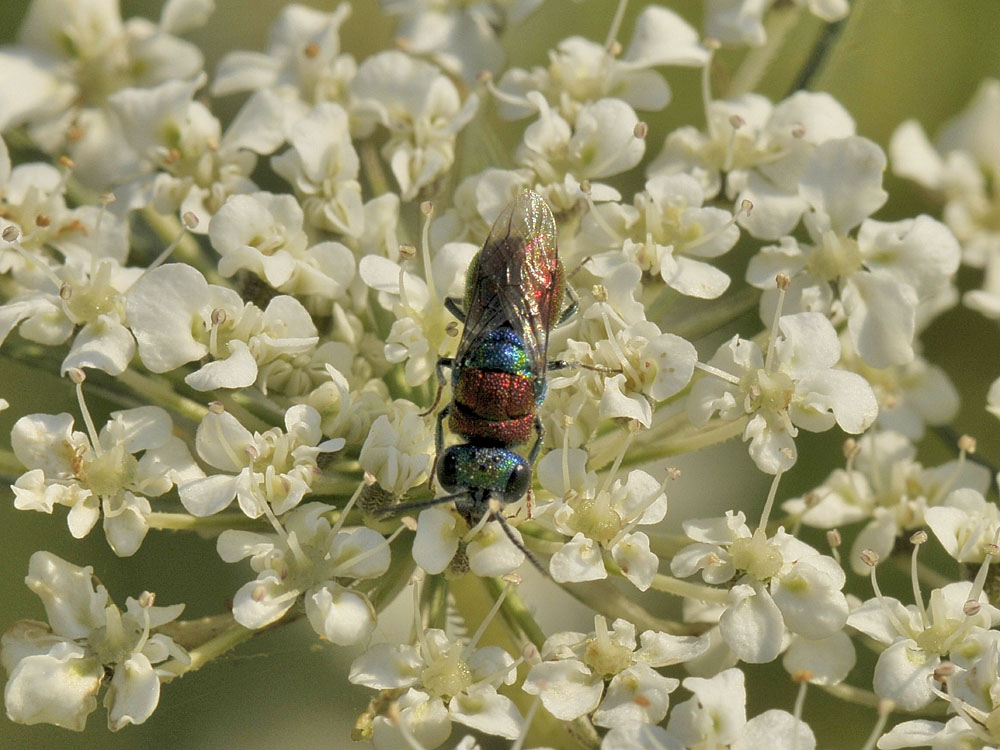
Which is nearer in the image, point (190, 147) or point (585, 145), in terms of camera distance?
point (585, 145)

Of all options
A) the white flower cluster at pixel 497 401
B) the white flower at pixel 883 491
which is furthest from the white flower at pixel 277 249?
the white flower at pixel 883 491

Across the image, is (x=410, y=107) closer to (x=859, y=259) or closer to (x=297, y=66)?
(x=297, y=66)

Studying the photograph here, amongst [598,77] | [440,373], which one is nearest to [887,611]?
[440,373]

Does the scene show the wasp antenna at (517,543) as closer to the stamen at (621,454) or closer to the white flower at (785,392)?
the stamen at (621,454)

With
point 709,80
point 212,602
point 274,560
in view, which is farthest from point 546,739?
point 709,80

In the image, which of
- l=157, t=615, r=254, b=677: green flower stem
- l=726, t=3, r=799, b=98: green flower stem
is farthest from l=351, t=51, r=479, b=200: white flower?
l=157, t=615, r=254, b=677: green flower stem

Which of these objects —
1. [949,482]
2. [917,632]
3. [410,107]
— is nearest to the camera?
[917,632]

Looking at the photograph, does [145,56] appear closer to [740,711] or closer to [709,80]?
[709,80]
